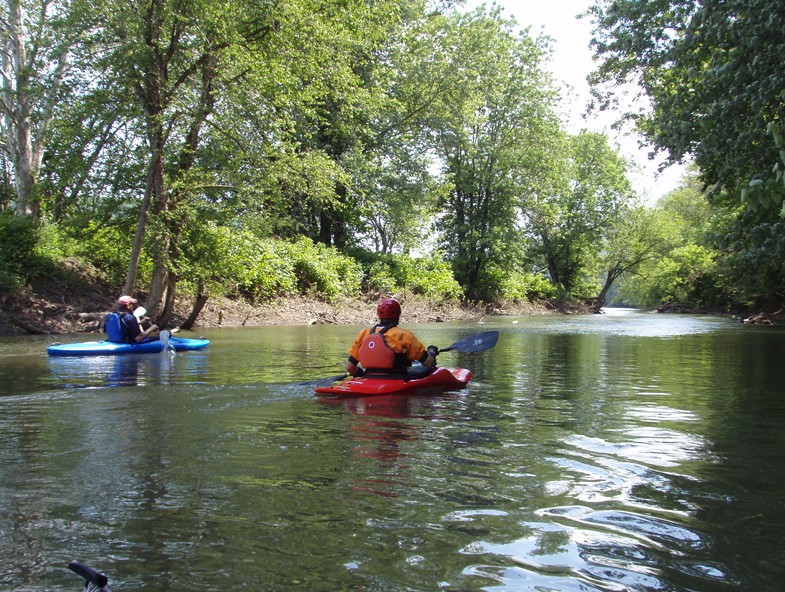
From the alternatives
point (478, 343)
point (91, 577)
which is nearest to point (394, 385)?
point (478, 343)

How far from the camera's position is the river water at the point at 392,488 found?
287 centimetres

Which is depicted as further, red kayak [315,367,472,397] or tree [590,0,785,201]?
tree [590,0,785,201]

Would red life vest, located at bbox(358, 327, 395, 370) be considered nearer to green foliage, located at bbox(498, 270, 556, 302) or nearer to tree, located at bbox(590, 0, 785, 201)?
tree, located at bbox(590, 0, 785, 201)

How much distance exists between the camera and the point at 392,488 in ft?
13.1

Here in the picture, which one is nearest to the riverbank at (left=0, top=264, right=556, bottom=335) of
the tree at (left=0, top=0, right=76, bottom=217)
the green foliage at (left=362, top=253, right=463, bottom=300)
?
the green foliage at (left=362, top=253, right=463, bottom=300)

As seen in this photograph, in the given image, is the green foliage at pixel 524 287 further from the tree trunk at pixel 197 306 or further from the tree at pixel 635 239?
the tree trunk at pixel 197 306

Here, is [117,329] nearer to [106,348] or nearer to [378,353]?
[106,348]

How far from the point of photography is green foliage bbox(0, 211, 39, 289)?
18.0m

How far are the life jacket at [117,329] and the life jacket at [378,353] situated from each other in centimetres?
631

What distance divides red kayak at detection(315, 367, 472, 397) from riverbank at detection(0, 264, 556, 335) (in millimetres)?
12516

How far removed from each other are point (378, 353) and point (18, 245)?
1501cm

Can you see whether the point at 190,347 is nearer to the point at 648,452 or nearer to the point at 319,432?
the point at 319,432

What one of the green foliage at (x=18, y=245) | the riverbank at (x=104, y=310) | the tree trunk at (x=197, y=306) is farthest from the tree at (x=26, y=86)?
the tree trunk at (x=197, y=306)

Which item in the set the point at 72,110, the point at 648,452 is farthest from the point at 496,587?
the point at 72,110
